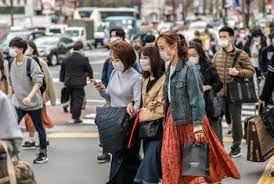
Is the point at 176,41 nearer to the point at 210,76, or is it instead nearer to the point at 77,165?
the point at 210,76

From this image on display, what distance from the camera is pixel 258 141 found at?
7.90 m

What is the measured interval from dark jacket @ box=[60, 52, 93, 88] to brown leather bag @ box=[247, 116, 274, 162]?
19.9 feet

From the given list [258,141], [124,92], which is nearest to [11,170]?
[124,92]

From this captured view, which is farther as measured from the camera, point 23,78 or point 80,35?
point 80,35

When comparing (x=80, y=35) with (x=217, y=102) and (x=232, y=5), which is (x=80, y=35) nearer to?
(x=232, y=5)

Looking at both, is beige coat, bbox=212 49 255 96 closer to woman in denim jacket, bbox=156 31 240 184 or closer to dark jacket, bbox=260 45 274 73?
woman in denim jacket, bbox=156 31 240 184

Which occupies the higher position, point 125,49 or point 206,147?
point 125,49

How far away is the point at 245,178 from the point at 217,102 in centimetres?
98

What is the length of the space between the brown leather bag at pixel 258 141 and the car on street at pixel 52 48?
80.8ft

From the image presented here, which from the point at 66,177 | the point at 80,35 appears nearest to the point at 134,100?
the point at 66,177

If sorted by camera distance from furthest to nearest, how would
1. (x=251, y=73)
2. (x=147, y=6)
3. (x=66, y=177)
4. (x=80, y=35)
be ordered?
(x=147, y=6)
(x=80, y=35)
(x=251, y=73)
(x=66, y=177)

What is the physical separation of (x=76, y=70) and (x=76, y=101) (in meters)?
0.60

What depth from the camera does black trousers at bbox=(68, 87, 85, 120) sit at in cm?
1354

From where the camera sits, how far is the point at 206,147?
6.25m
